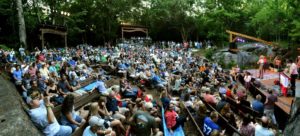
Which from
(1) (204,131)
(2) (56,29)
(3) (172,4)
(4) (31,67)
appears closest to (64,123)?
(1) (204,131)

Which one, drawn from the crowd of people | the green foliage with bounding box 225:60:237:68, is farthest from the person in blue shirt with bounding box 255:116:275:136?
the green foliage with bounding box 225:60:237:68

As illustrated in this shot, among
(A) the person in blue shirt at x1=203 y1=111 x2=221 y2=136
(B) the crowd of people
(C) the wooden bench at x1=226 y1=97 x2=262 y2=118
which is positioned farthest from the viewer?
(C) the wooden bench at x1=226 y1=97 x2=262 y2=118

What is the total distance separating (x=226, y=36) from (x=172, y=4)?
27.4ft

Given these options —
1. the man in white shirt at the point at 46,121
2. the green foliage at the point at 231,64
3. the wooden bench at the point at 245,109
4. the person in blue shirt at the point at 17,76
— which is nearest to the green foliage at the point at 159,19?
the green foliage at the point at 231,64

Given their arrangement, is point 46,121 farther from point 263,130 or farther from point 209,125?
point 263,130

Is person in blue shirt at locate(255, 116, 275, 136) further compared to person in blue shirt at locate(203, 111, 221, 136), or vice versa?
person in blue shirt at locate(203, 111, 221, 136)

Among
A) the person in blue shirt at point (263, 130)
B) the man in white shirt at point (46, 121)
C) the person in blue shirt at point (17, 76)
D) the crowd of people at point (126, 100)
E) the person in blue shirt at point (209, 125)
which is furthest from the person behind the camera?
the person in blue shirt at point (17, 76)

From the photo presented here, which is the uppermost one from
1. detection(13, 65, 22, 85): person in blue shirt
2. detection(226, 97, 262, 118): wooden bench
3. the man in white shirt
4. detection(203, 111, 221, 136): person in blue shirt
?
detection(13, 65, 22, 85): person in blue shirt

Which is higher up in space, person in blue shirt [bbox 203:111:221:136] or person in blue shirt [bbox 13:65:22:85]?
person in blue shirt [bbox 13:65:22:85]

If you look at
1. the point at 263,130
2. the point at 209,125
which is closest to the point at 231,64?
the point at 209,125

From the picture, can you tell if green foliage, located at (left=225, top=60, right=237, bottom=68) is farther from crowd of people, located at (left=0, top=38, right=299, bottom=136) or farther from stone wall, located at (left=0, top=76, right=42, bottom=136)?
stone wall, located at (left=0, top=76, right=42, bottom=136)

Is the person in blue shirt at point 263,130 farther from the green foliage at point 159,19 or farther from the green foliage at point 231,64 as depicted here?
the green foliage at point 159,19

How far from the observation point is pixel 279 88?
49.1 ft

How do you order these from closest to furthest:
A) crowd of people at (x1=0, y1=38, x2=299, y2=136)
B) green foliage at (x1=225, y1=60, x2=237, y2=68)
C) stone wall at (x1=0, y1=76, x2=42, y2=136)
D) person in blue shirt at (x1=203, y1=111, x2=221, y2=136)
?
stone wall at (x1=0, y1=76, x2=42, y2=136) < crowd of people at (x1=0, y1=38, x2=299, y2=136) < person in blue shirt at (x1=203, y1=111, x2=221, y2=136) < green foliage at (x1=225, y1=60, x2=237, y2=68)
